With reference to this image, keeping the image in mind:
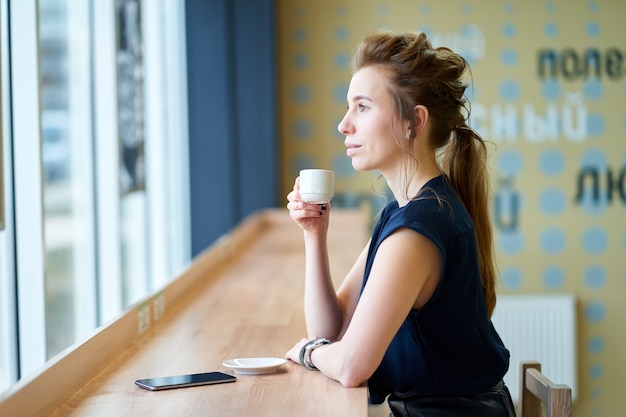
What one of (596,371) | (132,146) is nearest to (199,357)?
(132,146)

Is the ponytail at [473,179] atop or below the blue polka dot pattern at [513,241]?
atop

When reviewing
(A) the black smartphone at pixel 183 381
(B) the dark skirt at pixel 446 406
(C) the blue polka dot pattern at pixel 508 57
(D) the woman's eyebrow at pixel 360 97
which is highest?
(C) the blue polka dot pattern at pixel 508 57

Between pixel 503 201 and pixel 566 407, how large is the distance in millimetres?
3794

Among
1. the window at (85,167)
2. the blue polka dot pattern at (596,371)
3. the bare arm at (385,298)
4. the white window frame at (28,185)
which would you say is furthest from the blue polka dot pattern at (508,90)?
the bare arm at (385,298)

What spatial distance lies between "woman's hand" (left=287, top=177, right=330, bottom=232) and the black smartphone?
0.36 m

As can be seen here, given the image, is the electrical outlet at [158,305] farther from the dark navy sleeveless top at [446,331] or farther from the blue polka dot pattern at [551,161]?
the blue polka dot pattern at [551,161]

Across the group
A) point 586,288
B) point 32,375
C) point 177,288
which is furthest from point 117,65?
point 586,288

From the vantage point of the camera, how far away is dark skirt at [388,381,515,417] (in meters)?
1.53

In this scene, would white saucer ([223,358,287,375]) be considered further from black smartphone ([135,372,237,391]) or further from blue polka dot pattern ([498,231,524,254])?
blue polka dot pattern ([498,231,524,254])

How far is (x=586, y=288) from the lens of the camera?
523 centimetres

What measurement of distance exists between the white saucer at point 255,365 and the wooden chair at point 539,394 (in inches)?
19.4

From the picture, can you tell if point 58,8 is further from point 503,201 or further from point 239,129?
point 503,201

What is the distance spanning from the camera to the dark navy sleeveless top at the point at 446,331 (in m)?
1.49

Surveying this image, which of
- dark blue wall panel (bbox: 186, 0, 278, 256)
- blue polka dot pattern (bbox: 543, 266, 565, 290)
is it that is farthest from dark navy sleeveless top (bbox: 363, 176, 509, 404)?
blue polka dot pattern (bbox: 543, 266, 565, 290)
